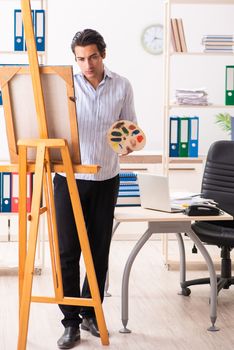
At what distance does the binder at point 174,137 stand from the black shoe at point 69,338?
212cm

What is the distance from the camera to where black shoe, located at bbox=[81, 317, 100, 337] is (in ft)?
13.7

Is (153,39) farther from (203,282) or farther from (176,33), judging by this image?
(203,282)

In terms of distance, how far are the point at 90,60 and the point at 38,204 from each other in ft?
2.55

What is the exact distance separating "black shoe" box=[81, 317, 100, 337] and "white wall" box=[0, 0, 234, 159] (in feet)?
12.6

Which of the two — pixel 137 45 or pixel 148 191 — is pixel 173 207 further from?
pixel 137 45

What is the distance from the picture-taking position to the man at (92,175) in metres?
3.97

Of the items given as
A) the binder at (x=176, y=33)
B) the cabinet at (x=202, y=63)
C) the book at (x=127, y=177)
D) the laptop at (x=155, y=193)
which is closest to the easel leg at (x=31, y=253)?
the laptop at (x=155, y=193)

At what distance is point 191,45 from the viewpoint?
8.34 m

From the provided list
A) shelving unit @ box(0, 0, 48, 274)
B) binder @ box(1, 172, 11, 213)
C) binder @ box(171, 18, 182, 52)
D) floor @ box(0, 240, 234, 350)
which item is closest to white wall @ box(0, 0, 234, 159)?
shelving unit @ box(0, 0, 48, 274)

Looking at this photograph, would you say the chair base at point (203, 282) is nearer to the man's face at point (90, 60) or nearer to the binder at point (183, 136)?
the binder at point (183, 136)

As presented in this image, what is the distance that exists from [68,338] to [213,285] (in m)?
0.86

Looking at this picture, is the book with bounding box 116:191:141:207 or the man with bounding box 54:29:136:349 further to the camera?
the book with bounding box 116:191:141:207

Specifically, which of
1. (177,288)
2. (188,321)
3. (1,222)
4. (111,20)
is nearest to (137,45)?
(111,20)

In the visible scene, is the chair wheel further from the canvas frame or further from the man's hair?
the man's hair
